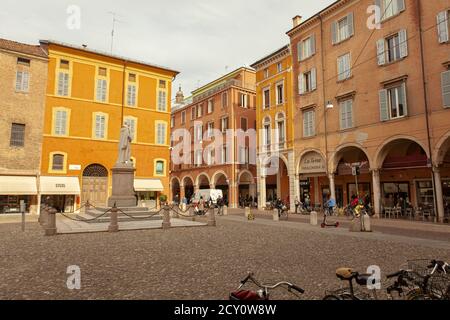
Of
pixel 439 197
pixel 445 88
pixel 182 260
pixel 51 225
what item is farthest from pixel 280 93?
pixel 182 260

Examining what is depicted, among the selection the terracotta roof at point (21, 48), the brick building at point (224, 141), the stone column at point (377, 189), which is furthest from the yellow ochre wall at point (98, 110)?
the stone column at point (377, 189)

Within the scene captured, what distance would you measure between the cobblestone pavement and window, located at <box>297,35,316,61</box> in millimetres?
19564

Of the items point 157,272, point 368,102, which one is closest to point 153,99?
point 368,102

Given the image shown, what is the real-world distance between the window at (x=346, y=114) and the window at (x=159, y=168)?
1729cm

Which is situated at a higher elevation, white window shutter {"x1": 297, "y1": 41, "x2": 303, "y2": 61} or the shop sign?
white window shutter {"x1": 297, "y1": 41, "x2": 303, "y2": 61}

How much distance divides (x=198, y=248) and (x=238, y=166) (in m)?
27.6

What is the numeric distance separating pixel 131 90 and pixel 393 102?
2271 cm

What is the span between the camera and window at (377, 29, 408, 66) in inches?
770

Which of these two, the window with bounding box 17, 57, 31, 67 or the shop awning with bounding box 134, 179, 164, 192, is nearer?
the window with bounding box 17, 57, 31, 67

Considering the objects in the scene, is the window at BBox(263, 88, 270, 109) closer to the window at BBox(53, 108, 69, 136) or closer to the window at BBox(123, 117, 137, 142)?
the window at BBox(123, 117, 137, 142)

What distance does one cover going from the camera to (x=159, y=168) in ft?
98.9

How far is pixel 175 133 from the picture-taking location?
48.8 m

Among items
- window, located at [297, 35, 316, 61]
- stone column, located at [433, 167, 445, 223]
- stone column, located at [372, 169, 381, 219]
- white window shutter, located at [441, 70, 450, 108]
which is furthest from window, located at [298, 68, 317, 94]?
stone column, located at [433, 167, 445, 223]

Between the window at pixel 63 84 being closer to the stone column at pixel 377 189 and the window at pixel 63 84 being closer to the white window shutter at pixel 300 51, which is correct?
the white window shutter at pixel 300 51
